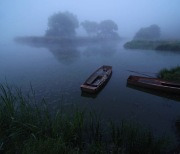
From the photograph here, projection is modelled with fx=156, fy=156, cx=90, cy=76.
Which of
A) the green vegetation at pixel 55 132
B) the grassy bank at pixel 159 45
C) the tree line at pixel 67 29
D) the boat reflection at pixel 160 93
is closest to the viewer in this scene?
the green vegetation at pixel 55 132

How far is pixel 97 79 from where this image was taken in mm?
15000

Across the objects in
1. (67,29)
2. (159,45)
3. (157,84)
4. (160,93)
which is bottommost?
(160,93)

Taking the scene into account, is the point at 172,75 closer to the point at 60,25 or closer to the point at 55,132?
the point at 55,132

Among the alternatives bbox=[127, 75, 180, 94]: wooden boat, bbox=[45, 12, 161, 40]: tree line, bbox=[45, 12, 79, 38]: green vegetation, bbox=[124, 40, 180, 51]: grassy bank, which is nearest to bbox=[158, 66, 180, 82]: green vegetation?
bbox=[127, 75, 180, 94]: wooden boat

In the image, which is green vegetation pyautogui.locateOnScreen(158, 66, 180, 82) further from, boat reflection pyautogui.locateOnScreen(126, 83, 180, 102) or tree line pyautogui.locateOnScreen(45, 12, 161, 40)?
tree line pyautogui.locateOnScreen(45, 12, 161, 40)

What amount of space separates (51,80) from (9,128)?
10893mm

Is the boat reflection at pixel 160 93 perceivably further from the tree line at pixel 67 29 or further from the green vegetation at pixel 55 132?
the tree line at pixel 67 29

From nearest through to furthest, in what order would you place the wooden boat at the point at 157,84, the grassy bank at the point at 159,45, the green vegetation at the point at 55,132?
the green vegetation at the point at 55,132
the wooden boat at the point at 157,84
the grassy bank at the point at 159,45

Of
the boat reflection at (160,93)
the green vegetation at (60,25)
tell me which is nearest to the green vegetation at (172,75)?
the boat reflection at (160,93)

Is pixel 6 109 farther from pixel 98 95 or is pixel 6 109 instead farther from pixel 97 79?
pixel 97 79

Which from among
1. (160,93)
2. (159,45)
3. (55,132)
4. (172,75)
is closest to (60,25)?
(159,45)

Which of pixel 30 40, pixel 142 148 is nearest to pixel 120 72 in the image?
pixel 142 148

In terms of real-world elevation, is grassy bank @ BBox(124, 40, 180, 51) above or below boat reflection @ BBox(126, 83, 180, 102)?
above

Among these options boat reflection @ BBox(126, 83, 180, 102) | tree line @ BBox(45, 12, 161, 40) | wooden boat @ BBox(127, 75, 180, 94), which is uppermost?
tree line @ BBox(45, 12, 161, 40)
